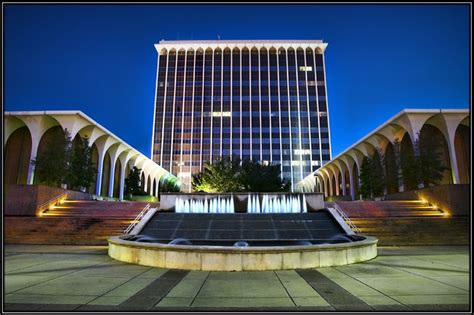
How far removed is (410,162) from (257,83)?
73294mm

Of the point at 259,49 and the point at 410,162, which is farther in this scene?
the point at 259,49

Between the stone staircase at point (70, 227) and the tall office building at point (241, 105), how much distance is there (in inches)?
2651

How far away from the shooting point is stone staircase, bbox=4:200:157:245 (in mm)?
15414

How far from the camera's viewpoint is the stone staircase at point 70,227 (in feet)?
50.6

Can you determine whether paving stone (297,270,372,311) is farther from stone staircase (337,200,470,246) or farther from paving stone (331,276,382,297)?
stone staircase (337,200,470,246)

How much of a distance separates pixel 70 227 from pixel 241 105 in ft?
265

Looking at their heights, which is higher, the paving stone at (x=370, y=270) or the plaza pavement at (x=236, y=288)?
the plaza pavement at (x=236, y=288)

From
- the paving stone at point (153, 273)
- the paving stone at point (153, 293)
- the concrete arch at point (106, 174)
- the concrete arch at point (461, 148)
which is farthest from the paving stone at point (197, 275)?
the concrete arch at point (106, 174)

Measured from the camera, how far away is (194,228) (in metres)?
15.1

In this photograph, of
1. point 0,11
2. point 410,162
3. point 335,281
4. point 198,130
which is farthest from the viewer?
point 198,130

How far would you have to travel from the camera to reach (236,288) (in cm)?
618

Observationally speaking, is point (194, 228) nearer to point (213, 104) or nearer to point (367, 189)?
point (367, 189)

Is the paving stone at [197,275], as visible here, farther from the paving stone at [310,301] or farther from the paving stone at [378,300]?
the paving stone at [378,300]

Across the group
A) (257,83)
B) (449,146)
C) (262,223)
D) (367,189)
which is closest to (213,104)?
(257,83)
